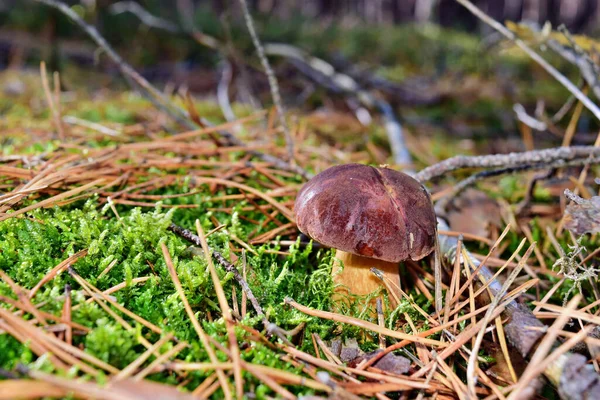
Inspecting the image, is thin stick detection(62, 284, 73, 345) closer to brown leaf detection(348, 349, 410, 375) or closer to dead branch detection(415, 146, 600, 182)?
brown leaf detection(348, 349, 410, 375)

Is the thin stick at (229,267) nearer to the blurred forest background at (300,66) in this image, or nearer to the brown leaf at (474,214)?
the brown leaf at (474,214)

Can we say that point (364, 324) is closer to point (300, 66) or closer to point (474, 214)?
point (474, 214)

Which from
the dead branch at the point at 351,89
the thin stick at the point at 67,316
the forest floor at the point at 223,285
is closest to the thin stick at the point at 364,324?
the forest floor at the point at 223,285

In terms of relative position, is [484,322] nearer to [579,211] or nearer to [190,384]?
[579,211]

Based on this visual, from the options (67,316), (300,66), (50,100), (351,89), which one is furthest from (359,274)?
(300,66)

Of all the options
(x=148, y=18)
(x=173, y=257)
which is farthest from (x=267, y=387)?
(x=148, y=18)
